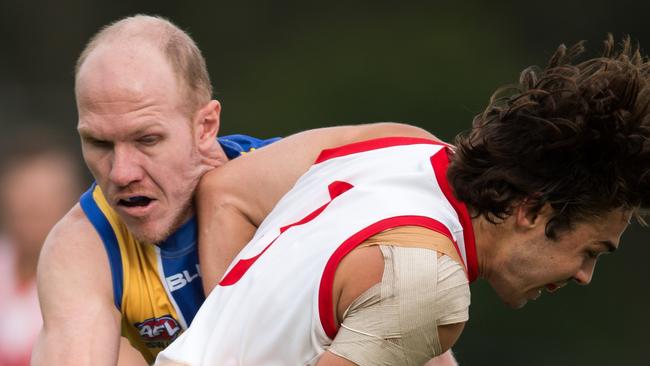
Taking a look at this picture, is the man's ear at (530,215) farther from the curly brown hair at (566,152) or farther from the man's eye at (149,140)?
the man's eye at (149,140)

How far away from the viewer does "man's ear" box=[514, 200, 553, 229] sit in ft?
10.5

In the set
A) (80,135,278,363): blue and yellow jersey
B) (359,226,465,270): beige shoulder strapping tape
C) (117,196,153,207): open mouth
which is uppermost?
(359,226,465,270): beige shoulder strapping tape

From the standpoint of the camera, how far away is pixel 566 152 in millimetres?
3145

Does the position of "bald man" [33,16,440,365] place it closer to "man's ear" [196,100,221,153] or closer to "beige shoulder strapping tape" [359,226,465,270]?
"man's ear" [196,100,221,153]

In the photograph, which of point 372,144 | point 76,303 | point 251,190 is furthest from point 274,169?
point 76,303

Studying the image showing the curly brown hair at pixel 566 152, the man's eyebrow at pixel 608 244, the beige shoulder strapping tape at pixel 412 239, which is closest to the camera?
the beige shoulder strapping tape at pixel 412 239

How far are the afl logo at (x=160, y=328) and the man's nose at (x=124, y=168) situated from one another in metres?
0.48

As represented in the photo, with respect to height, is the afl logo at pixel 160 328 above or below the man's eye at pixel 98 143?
below

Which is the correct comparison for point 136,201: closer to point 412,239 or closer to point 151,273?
point 151,273

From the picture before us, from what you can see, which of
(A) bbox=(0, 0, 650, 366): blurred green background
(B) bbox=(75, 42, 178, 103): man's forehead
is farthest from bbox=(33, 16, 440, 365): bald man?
(A) bbox=(0, 0, 650, 366): blurred green background

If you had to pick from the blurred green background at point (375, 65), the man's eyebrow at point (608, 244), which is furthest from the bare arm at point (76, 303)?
the blurred green background at point (375, 65)

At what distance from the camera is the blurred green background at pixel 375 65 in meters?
8.25

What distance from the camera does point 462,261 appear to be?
10.3 feet

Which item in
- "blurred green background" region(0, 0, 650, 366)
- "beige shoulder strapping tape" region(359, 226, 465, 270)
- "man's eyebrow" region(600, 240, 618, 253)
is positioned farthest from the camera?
"blurred green background" region(0, 0, 650, 366)
